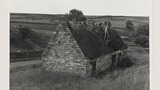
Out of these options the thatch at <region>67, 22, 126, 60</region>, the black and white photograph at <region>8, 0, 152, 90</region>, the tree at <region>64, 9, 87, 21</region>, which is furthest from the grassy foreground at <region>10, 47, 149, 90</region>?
the tree at <region>64, 9, 87, 21</region>

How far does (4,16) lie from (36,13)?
0.89 feet

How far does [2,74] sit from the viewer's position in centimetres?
240

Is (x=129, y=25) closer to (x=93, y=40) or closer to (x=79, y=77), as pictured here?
(x=93, y=40)

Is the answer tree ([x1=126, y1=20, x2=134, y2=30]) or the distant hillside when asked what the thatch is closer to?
tree ([x1=126, y1=20, x2=134, y2=30])

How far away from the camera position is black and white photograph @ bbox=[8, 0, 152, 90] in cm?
248

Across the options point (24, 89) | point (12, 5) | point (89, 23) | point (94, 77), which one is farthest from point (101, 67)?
point (12, 5)

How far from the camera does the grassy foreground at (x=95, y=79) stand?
8.11ft

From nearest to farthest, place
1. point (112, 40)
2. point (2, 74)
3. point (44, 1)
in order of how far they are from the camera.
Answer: point (2, 74) → point (44, 1) → point (112, 40)

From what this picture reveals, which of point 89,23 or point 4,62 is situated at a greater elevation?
point 89,23

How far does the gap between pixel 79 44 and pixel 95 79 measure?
35cm

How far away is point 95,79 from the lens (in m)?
2.64

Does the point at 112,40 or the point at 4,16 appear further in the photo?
the point at 112,40

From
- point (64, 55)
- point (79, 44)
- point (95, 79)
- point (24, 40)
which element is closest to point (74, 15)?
point (79, 44)

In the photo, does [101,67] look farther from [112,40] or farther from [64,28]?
[64,28]
